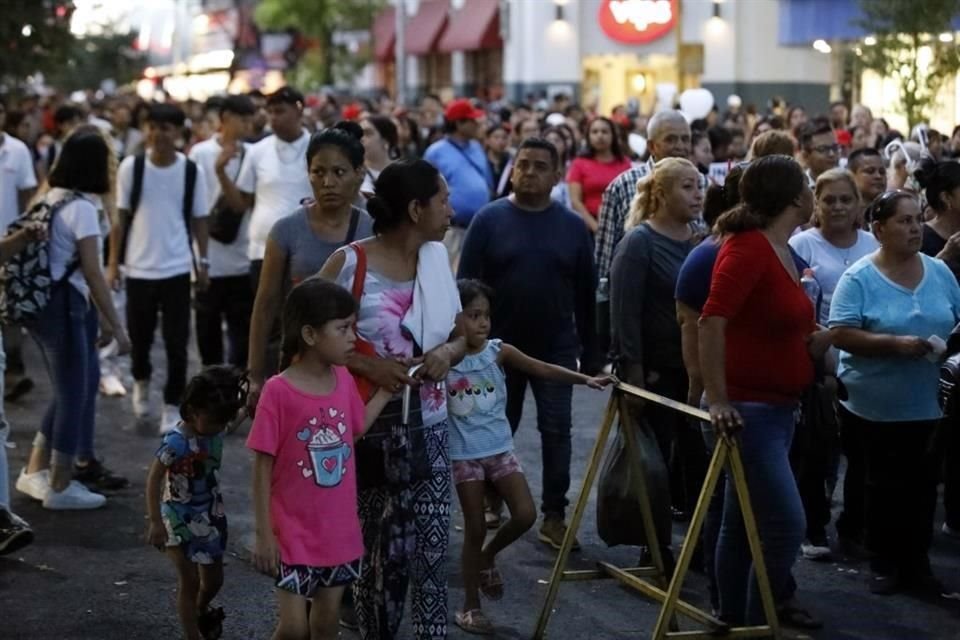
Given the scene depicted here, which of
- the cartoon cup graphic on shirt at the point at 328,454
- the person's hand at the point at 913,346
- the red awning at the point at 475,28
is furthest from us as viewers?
the red awning at the point at 475,28

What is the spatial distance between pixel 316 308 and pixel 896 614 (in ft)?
10.1

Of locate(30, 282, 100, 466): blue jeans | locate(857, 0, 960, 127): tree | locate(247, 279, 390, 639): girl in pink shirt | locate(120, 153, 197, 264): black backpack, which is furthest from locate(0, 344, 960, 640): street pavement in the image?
locate(857, 0, 960, 127): tree

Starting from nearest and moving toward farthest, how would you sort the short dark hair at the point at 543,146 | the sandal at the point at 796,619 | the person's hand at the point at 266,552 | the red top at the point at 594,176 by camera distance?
the person's hand at the point at 266,552 < the sandal at the point at 796,619 < the short dark hair at the point at 543,146 < the red top at the point at 594,176

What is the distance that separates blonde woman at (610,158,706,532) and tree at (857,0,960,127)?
12209 mm

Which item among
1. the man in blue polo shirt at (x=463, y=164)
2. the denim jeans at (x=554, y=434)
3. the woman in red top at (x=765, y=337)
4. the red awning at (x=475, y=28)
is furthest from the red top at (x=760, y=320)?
the red awning at (x=475, y=28)

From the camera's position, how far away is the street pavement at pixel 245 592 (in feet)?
23.2

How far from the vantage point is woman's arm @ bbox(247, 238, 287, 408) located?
6.66 metres

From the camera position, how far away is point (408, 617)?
7.58 metres

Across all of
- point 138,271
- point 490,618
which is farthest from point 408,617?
point 138,271

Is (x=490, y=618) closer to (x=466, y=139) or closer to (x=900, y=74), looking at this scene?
(x=466, y=139)

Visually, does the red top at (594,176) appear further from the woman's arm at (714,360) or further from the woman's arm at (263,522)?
the woman's arm at (263,522)

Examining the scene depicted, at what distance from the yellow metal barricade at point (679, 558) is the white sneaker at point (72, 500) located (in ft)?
10.4

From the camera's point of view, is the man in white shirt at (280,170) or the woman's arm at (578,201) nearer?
the man in white shirt at (280,170)

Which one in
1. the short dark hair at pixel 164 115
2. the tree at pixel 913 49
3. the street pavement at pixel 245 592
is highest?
the tree at pixel 913 49
